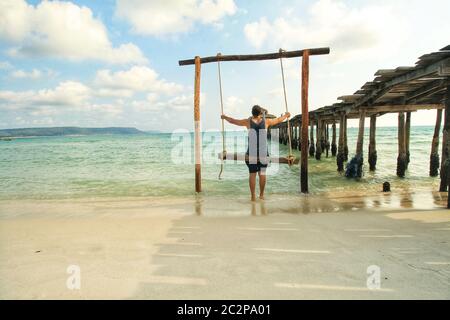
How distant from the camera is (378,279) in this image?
8.82ft

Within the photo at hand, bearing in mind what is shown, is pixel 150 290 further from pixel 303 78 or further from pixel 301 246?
pixel 303 78

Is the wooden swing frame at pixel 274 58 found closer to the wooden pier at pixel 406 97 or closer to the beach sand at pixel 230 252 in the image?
the wooden pier at pixel 406 97

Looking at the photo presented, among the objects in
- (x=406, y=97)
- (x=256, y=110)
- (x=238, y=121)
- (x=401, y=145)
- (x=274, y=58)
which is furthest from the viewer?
(x=401, y=145)

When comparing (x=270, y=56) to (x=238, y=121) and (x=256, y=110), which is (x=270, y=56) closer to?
(x=256, y=110)

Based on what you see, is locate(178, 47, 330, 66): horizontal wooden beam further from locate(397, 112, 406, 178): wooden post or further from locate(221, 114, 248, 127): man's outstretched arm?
locate(397, 112, 406, 178): wooden post

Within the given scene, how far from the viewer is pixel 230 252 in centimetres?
341

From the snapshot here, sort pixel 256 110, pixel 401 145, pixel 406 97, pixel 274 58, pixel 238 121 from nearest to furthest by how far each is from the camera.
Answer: pixel 256 110, pixel 238 121, pixel 274 58, pixel 406 97, pixel 401 145

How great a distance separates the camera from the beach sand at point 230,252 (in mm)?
2553

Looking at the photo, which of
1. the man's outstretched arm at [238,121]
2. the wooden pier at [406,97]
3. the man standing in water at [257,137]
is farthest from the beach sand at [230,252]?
the wooden pier at [406,97]

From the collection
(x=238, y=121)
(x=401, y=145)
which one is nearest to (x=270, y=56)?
(x=238, y=121)

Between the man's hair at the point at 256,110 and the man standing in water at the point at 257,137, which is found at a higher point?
the man's hair at the point at 256,110

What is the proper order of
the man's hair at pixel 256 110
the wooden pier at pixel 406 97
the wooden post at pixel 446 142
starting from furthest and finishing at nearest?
the man's hair at pixel 256 110 < the wooden post at pixel 446 142 < the wooden pier at pixel 406 97

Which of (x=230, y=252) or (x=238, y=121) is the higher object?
(x=238, y=121)
